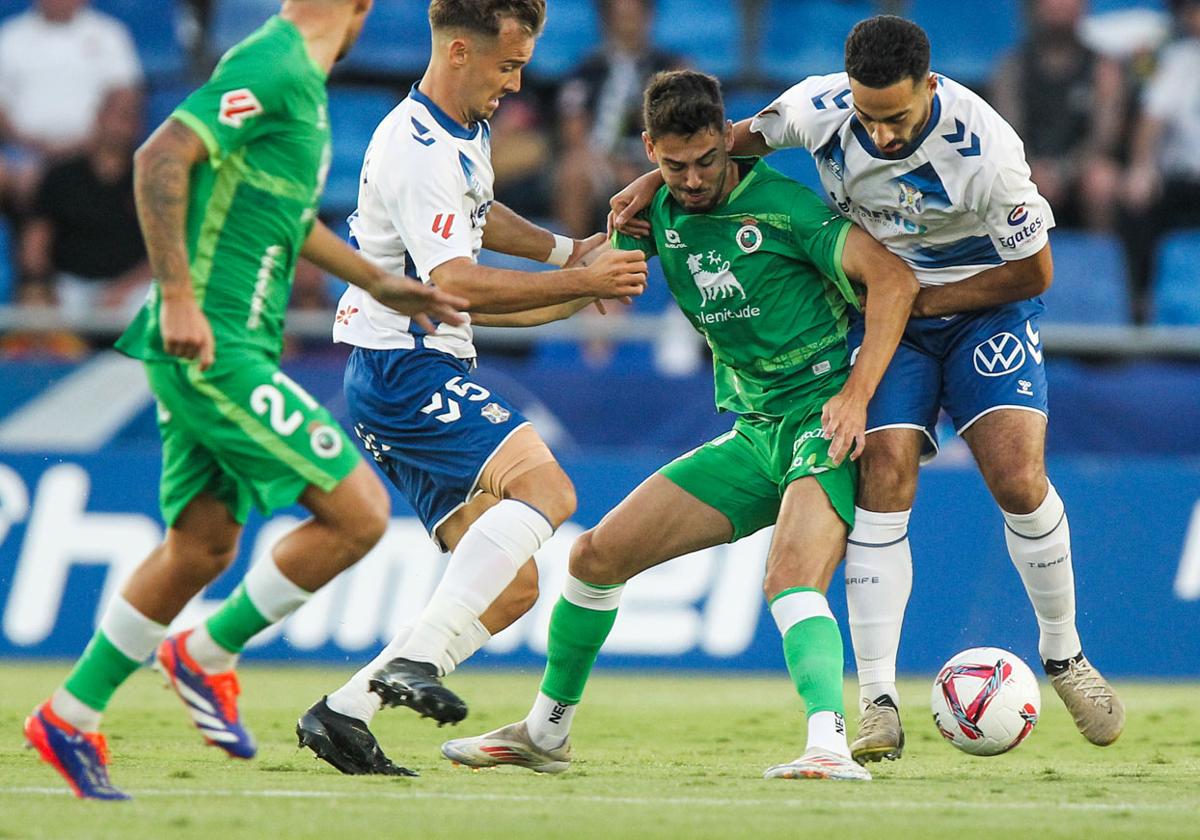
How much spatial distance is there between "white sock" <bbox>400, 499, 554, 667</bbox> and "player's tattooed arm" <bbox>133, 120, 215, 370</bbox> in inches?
50.9

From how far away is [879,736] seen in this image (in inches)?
242

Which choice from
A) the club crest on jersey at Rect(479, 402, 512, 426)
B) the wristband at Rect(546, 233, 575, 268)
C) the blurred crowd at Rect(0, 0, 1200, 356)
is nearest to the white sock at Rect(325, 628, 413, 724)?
the club crest on jersey at Rect(479, 402, 512, 426)

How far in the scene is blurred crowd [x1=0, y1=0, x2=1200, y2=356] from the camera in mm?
12664

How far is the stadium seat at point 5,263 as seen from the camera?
42.4 feet

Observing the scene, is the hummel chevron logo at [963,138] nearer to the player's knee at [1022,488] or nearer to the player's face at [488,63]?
the player's knee at [1022,488]

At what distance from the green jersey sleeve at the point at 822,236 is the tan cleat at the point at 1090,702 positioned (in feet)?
5.50

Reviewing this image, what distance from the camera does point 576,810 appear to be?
488 centimetres

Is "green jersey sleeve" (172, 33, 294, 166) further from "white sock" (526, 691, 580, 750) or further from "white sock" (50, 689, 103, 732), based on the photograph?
"white sock" (526, 691, 580, 750)

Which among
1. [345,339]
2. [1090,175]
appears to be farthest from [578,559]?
[1090,175]

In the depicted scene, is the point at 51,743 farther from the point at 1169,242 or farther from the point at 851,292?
the point at 1169,242

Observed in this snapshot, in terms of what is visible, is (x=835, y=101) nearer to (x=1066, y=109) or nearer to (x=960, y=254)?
(x=960, y=254)

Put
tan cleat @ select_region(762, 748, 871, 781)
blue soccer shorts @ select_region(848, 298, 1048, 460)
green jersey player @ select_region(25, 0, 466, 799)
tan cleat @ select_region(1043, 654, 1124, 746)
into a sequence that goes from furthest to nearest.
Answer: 1. tan cleat @ select_region(1043, 654, 1124, 746)
2. blue soccer shorts @ select_region(848, 298, 1048, 460)
3. tan cleat @ select_region(762, 748, 871, 781)
4. green jersey player @ select_region(25, 0, 466, 799)

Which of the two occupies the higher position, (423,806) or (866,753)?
(423,806)

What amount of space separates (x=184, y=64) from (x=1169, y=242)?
300 inches
